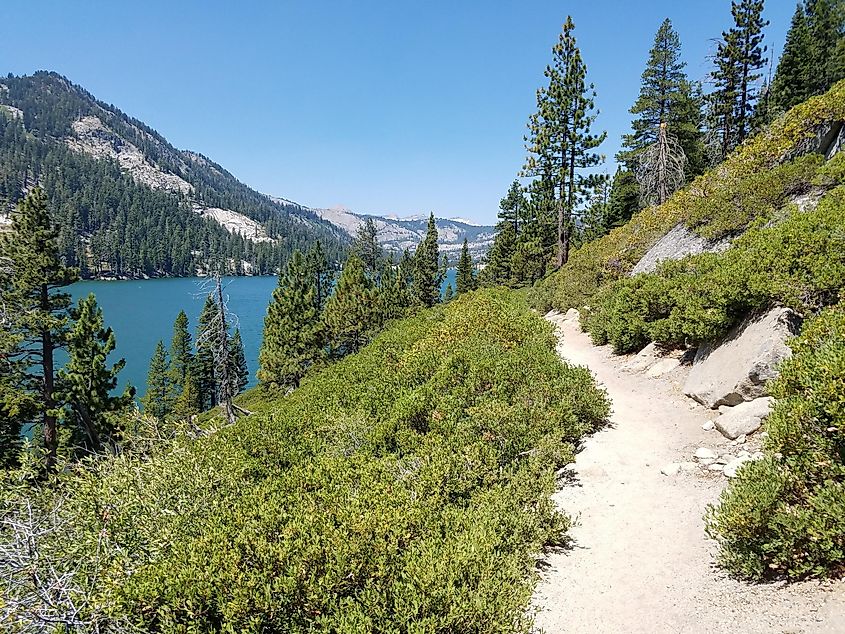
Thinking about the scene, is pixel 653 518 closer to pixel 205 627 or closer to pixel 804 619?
pixel 804 619

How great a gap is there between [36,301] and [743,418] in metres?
A: 25.5

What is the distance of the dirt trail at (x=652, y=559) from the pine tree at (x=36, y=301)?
A: 2190 cm

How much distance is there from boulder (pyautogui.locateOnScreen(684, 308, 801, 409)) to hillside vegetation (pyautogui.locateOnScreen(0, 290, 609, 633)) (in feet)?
5.76

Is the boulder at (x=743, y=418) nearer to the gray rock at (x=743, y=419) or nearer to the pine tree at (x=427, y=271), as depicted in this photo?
the gray rock at (x=743, y=419)

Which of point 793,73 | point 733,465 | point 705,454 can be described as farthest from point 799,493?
point 793,73

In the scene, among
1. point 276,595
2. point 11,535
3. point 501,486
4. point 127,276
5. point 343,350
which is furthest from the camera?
point 127,276

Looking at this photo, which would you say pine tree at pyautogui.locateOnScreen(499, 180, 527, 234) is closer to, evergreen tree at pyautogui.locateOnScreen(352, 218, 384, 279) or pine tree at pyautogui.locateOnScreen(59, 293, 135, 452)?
evergreen tree at pyautogui.locateOnScreen(352, 218, 384, 279)

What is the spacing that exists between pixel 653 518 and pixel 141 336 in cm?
7568

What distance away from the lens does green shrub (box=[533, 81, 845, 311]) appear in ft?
40.4

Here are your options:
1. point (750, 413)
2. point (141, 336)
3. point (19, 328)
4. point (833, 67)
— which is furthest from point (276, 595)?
point (141, 336)

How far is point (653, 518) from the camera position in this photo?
18.1ft

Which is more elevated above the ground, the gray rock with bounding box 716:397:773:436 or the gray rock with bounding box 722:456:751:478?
the gray rock with bounding box 716:397:773:436

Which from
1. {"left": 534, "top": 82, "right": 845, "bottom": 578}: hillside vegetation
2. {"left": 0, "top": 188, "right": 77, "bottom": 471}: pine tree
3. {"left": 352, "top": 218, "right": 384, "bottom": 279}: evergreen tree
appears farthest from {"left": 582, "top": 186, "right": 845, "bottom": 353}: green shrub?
{"left": 352, "top": 218, "right": 384, "bottom": 279}: evergreen tree

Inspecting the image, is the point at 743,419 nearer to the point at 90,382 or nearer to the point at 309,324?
the point at 90,382
